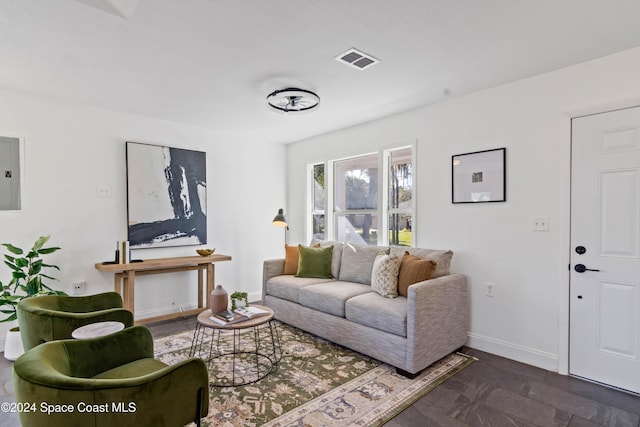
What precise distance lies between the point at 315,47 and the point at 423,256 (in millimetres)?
2129

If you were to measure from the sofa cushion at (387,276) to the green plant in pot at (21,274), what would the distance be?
2892 mm

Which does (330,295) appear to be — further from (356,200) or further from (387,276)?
(356,200)

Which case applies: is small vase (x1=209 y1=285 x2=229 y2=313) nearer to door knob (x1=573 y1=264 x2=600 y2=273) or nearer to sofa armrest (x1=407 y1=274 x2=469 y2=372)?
sofa armrest (x1=407 y1=274 x2=469 y2=372)

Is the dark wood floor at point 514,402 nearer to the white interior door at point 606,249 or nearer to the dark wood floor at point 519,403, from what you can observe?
the dark wood floor at point 519,403

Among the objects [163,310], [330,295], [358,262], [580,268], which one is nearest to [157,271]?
[163,310]

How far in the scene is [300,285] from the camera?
3.70m

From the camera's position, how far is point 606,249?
2531 mm

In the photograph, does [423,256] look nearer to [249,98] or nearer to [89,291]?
[249,98]

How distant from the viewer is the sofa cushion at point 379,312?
265cm

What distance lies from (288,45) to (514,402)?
285 centimetres

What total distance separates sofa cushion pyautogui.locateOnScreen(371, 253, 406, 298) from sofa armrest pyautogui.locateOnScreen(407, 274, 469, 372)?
1.20 feet

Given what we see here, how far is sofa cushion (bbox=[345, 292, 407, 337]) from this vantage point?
2652 millimetres

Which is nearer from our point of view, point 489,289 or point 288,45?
point 288,45

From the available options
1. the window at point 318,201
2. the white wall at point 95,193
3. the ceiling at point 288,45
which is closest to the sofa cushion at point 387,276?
the ceiling at point 288,45
